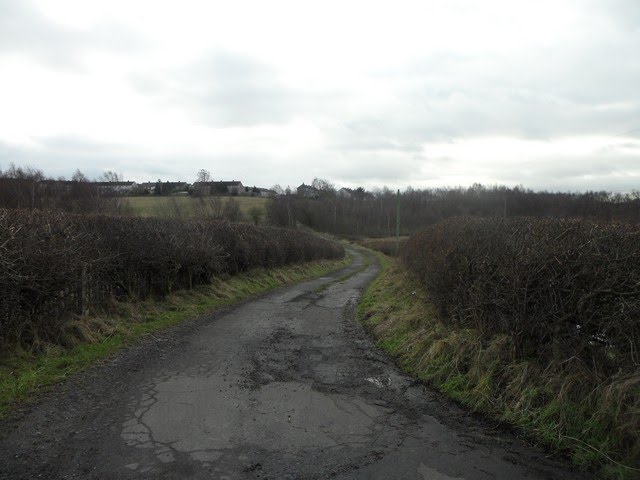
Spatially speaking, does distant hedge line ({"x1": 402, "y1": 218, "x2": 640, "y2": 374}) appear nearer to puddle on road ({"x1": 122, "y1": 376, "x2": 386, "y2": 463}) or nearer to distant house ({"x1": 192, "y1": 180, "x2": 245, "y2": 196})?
puddle on road ({"x1": 122, "y1": 376, "x2": 386, "y2": 463})

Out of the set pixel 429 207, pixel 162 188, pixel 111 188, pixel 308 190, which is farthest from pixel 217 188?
pixel 429 207

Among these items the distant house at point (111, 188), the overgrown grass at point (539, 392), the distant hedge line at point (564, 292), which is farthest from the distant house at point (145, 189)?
the distant hedge line at point (564, 292)

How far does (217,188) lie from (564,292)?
8605 cm

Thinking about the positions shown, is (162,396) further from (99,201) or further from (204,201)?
(204,201)

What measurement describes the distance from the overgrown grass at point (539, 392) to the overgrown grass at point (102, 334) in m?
4.68

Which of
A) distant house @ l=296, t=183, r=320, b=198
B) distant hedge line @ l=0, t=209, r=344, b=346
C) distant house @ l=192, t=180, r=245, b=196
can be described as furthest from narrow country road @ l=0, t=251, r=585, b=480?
distant house @ l=296, t=183, r=320, b=198

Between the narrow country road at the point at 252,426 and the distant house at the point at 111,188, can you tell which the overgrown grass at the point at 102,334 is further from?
the distant house at the point at 111,188

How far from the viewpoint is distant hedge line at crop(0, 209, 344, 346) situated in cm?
655

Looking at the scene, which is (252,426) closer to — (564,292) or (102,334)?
(564,292)

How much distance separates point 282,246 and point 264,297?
8.38m

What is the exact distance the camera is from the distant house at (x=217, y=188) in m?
68.5

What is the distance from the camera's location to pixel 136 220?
1132cm

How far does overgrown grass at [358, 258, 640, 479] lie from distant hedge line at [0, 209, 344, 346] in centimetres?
558

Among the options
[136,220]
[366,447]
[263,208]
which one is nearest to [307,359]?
[366,447]
